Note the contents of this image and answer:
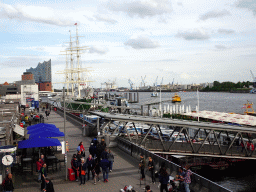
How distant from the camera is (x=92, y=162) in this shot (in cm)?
1224

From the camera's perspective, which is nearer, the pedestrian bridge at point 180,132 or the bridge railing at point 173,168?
the bridge railing at point 173,168

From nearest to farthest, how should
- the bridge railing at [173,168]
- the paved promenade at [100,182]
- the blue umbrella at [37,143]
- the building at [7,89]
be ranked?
the bridge railing at [173,168]
the paved promenade at [100,182]
the blue umbrella at [37,143]
the building at [7,89]

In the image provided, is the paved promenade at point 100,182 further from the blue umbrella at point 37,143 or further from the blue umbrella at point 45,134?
the blue umbrella at point 45,134

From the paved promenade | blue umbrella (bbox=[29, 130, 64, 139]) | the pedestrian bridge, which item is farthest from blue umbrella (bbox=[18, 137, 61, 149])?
the pedestrian bridge

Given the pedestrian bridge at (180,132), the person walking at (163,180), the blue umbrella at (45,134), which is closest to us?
the person walking at (163,180)

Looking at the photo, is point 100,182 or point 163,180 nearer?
point 163,180

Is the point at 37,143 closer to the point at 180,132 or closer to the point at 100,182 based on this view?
the point at 100,182

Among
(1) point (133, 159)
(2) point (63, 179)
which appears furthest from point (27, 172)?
(1) point (133, 159)

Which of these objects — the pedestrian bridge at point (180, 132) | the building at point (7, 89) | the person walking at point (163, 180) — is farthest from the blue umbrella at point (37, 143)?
the building at point (7, 89)

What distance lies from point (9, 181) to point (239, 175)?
74.6ft

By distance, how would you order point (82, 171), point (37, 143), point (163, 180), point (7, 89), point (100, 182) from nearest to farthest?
point (163, 180)
point (82, 171)
point (100, 182)
point (37, 143)
point (7, 89)

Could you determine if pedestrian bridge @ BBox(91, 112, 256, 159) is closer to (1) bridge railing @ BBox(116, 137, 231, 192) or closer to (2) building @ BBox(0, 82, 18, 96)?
(1) bridge railing @ BBox(116, 137, 231, 192)

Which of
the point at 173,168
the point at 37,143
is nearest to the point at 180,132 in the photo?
the point at 173,168

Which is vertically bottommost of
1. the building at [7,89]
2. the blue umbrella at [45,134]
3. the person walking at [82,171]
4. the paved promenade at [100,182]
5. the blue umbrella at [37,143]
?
the paved promenade at [100,182]
